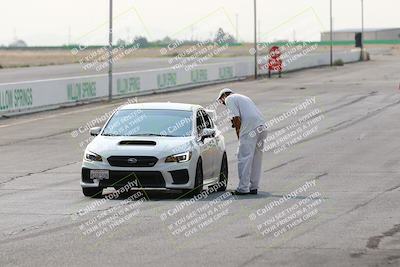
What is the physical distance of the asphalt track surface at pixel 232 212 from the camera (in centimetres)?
1077

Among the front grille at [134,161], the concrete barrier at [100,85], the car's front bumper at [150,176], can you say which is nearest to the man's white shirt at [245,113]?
the car's front bumper at [150,176]

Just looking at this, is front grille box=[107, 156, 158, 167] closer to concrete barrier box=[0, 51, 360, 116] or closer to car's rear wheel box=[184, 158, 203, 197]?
car's rear wheel box=[184, 158, 203, 197]

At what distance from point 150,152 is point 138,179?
43 cm

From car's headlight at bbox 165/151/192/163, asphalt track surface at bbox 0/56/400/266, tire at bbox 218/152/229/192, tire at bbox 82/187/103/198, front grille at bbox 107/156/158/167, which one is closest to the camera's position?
asphalt track surface at bbox 0/56/400/266

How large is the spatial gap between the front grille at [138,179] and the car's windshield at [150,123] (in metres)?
0.84


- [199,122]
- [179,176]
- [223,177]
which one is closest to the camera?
[179,176]

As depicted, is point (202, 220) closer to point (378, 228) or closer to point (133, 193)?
point (378, 228)

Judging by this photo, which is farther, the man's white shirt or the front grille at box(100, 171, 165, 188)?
the man's white shirt

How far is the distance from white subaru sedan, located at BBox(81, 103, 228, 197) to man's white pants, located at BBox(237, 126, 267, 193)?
0.52 meters

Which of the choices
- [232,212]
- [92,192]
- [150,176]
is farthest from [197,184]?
[232,212]

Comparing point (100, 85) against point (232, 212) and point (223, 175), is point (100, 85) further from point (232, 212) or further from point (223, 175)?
point (232, 212)

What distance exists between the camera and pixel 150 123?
16891 mm

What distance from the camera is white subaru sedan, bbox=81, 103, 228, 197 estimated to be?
16.0m

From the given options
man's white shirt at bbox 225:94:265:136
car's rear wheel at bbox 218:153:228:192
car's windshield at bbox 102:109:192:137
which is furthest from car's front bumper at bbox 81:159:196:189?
car's rear wheel at bbox 218:153:228:192
